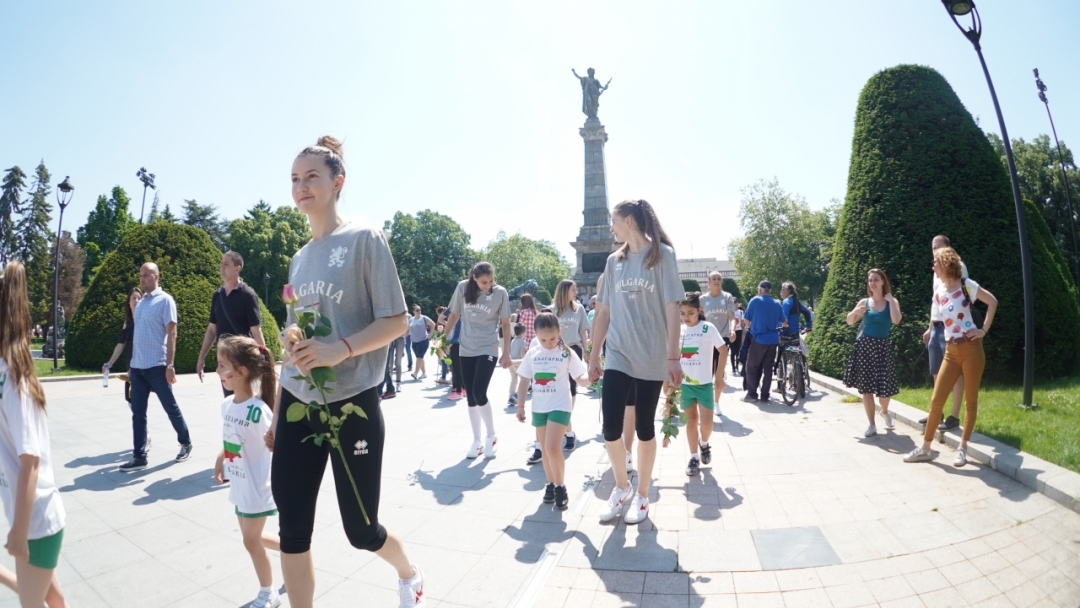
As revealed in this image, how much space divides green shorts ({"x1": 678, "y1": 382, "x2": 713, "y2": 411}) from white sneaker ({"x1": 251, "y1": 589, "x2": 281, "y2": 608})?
12.4 ft

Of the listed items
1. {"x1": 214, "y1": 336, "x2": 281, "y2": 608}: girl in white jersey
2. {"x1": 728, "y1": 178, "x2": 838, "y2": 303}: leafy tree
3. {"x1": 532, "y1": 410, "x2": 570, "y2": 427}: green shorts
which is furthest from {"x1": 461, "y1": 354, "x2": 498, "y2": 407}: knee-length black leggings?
{"x1": 728, "y1": 178, "x2": 838, "y2": 303}: leafy tree

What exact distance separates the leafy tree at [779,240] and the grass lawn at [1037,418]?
34116 mm

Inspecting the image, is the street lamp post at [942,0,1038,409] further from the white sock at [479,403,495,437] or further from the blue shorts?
the white sock at [479,403,495,437]

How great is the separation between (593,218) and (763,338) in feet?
81.2

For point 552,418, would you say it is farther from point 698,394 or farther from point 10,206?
point 10,206

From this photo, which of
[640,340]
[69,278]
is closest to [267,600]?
[640,340]

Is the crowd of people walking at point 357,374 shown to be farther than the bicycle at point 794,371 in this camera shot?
No

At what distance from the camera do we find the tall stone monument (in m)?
33.2

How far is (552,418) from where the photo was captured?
185 inches

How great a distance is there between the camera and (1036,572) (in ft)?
10.5

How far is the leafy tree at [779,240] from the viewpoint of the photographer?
40.9 meters

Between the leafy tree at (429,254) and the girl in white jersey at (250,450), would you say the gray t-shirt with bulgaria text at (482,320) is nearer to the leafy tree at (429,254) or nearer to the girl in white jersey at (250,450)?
the girl in white jersey at (250,450)

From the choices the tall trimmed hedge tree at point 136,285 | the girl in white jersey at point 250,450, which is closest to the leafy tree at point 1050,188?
the tall trimmed hedge tree at point 136,285

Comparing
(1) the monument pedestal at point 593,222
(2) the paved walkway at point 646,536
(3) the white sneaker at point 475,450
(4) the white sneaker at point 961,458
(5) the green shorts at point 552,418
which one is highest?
(1) the monument pedestal at point 593,222
